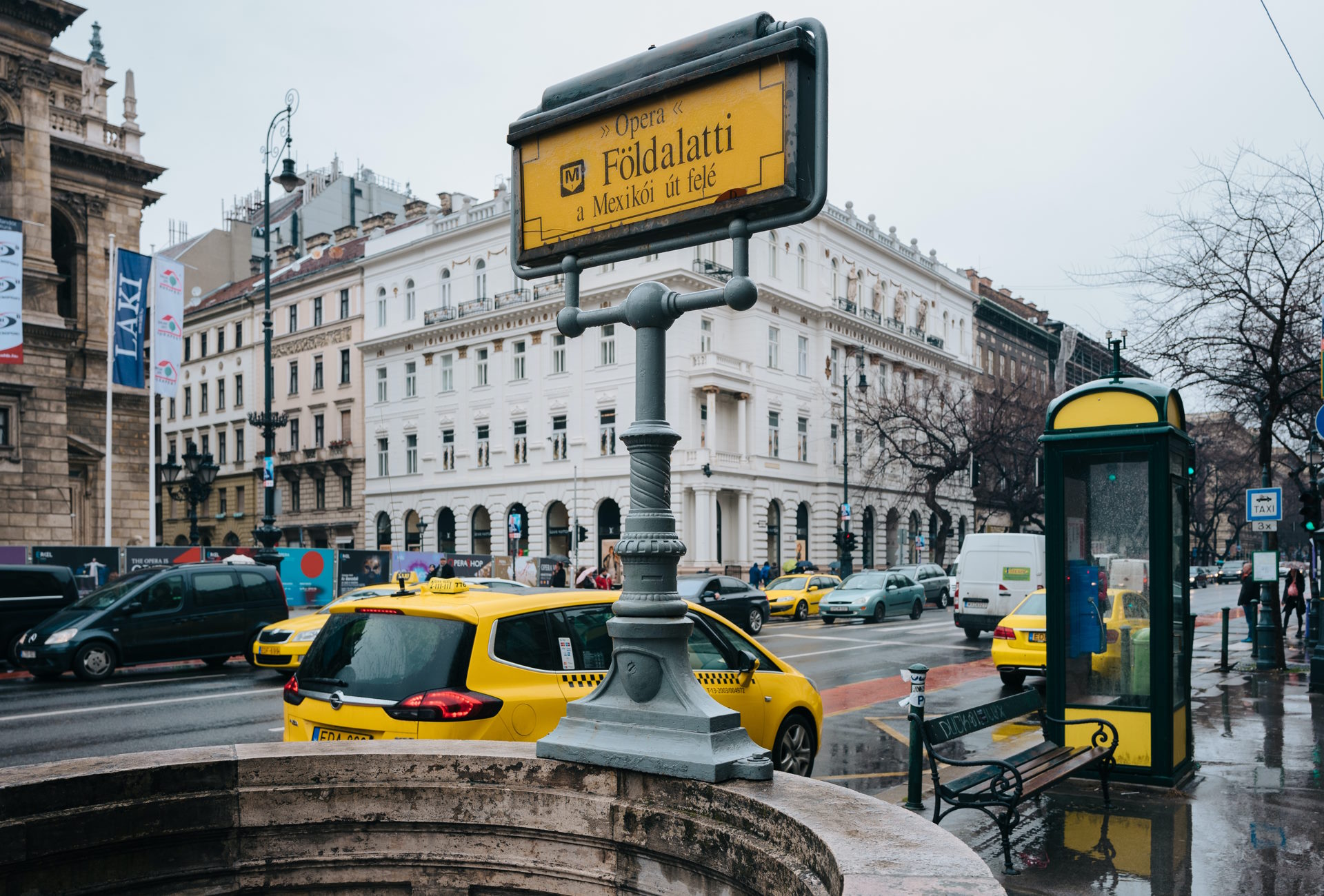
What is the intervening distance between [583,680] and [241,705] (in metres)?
8.30

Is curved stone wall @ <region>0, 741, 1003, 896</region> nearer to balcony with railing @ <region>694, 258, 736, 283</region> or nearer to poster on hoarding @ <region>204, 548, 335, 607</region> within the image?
poster on hoarding @ <region>204, 548, 335, 607</region>

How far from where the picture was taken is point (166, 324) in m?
32.2

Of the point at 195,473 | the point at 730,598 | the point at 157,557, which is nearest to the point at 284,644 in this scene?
the point at 157,557

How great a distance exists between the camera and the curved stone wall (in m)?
3.35

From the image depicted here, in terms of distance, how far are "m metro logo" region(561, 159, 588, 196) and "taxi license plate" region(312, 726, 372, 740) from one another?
12.0ft

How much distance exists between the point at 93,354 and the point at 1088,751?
42.2m

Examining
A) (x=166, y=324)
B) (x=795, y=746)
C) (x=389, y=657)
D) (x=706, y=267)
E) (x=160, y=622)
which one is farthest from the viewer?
(x=706, y=267)

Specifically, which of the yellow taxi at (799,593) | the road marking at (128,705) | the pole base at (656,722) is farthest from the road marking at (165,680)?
the yellow taxi at (799,593)

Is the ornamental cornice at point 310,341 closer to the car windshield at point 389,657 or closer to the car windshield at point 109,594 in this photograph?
the car windshield at point 109,594

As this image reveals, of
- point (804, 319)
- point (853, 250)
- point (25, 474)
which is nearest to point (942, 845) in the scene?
point (25, 474)

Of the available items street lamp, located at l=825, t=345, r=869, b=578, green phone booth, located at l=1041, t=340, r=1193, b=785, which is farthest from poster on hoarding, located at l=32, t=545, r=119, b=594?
street lamp, located at l=825, t=345, r=869, b=578

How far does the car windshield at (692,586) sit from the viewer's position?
25.1 metres

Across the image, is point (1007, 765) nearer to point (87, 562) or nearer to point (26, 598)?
point (26, 598)

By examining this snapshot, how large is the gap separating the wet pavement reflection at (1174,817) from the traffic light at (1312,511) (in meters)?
5.31
